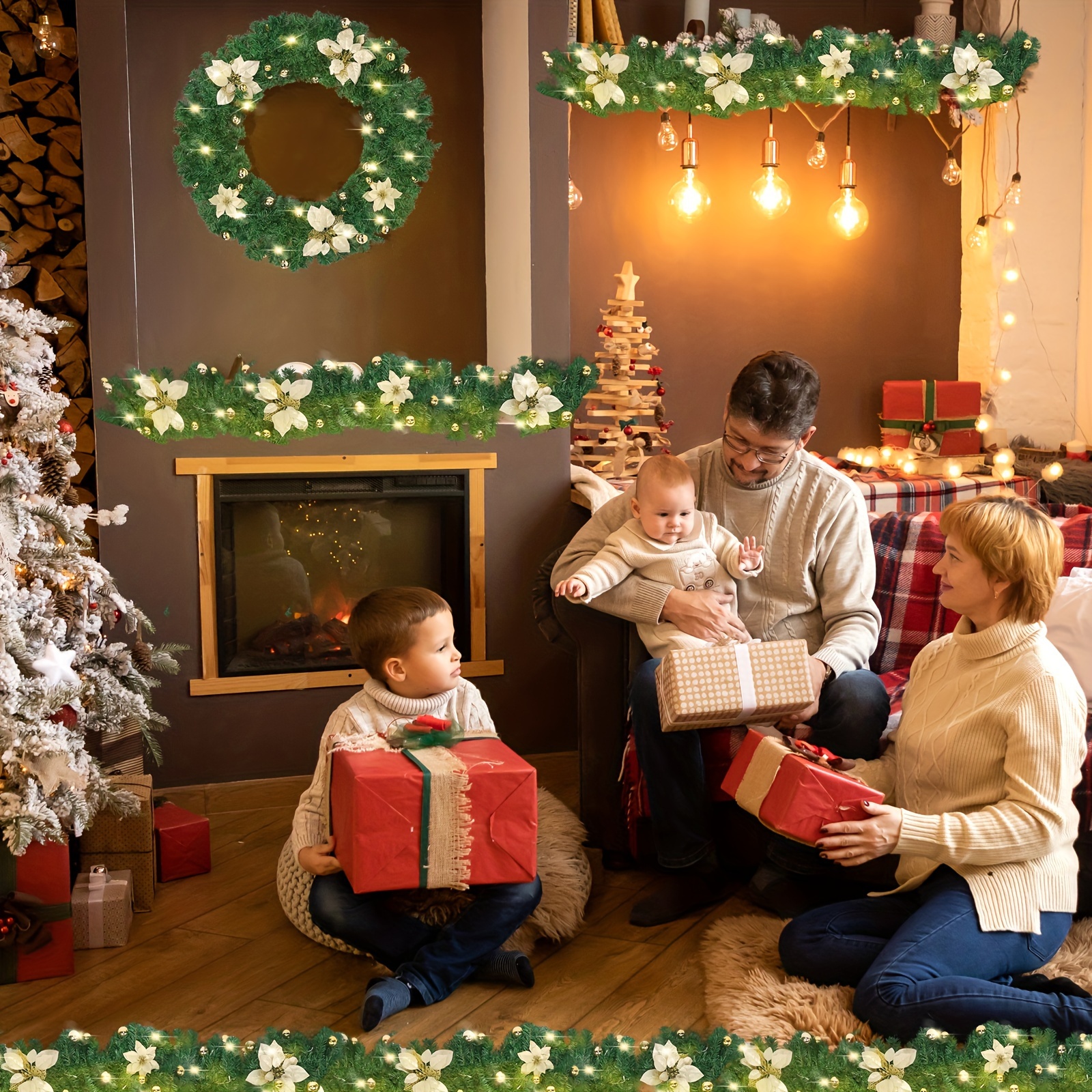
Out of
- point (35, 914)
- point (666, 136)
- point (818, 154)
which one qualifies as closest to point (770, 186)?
point (818, 154)

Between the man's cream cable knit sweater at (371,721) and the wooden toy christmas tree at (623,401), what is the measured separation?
4.61ft

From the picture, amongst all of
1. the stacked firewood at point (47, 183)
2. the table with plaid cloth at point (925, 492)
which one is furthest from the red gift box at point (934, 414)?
the stacked firewood at point (47, 183)

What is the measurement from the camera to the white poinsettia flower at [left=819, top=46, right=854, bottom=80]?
3.29 m

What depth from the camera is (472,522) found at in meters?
3.35

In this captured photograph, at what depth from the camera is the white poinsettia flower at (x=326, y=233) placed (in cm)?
324

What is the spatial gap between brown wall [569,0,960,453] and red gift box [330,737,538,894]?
101 inches

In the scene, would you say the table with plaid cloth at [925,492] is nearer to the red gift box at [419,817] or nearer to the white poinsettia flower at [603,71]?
the white poinsettia flower at [603,71]

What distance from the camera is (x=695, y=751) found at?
2451mm

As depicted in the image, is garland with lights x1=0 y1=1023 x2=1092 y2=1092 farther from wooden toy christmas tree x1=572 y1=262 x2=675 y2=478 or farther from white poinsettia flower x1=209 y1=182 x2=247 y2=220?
white poinsettia flower x1=209 y1=182 x2=247 y2=220

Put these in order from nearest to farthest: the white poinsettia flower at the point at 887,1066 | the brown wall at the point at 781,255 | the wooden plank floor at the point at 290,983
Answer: the white poinsettia flower at the point at 887,1066 < the wooden plank floor at the point at 290,983 < the brown wall at the point at 781,255

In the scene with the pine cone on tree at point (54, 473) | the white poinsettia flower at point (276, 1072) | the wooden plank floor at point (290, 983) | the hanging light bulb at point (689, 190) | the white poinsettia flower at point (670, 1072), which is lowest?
the wooden plank floor at point (290, 983)

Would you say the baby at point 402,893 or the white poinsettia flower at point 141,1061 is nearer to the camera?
the white poinsettia flower at point 141,1061

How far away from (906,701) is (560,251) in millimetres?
1700

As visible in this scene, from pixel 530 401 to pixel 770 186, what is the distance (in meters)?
1.44
